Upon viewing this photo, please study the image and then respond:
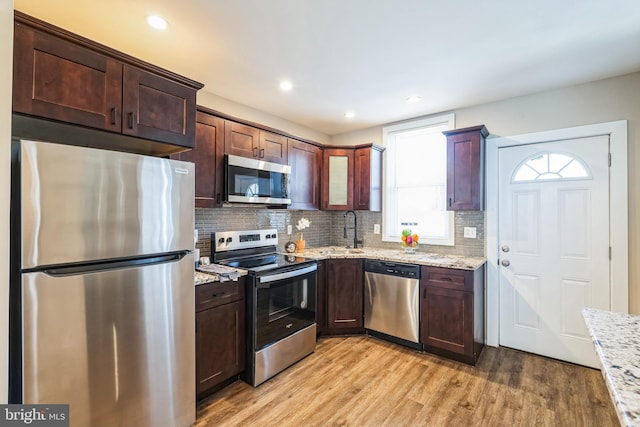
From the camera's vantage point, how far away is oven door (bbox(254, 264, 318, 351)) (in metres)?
2.41

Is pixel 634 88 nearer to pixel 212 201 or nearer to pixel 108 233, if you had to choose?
pixel 212 201

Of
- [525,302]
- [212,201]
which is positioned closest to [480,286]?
[525,302]

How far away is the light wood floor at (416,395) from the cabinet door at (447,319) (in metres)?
0.16

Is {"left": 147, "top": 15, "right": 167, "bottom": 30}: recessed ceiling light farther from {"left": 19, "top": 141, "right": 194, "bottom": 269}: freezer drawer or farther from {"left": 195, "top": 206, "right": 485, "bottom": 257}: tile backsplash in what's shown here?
{"left": 195, "top": 206, "right": 485, "bottom": 257}: tile backsplash

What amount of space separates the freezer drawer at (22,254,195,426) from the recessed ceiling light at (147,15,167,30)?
1.47 meters

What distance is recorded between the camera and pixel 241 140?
279 cm

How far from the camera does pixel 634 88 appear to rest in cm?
247

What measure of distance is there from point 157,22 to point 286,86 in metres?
1.17

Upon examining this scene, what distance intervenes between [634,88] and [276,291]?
3.48 m

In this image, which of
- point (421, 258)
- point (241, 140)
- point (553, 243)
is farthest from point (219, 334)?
point (553, 243)

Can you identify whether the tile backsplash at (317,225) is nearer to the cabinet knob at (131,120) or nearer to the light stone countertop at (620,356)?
the cabinet knob at (131,120)

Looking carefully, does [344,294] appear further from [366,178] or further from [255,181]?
[255,181]

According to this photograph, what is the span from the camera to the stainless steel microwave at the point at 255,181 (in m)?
2.63

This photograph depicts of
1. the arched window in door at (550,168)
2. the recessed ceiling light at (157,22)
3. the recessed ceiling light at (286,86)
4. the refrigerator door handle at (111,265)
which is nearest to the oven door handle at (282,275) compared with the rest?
the refrigerator door handle at (111,265)
